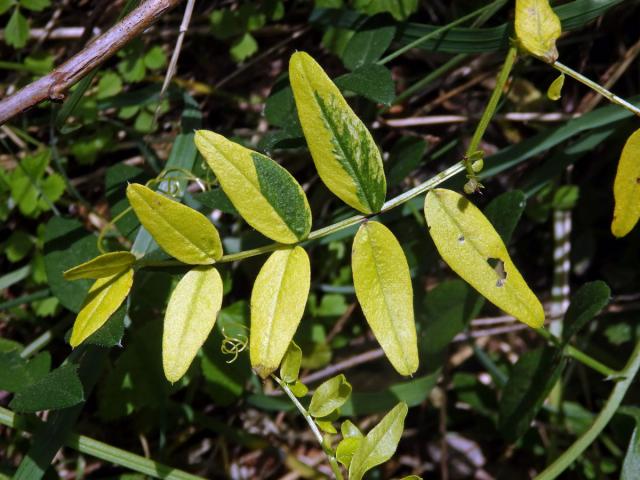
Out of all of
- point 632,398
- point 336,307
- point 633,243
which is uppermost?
point 336,307

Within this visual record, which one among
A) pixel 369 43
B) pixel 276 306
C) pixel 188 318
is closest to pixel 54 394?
pixel 188 318

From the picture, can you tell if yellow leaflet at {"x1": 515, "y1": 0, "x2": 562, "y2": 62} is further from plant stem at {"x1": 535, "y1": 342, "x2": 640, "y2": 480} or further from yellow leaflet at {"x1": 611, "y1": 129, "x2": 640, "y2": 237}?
plant stem at {"x1": 535, "y1": 342, "x2": 640, "y2": 480}

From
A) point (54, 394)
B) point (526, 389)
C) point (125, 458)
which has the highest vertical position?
point (54, 394)

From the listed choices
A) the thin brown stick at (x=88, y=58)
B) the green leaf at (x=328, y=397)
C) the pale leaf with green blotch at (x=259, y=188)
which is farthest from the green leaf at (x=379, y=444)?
the thin brown stick at (x=88, y=58)

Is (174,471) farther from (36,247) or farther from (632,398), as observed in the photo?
(632,398)

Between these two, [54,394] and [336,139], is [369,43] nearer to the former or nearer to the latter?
[336,139]

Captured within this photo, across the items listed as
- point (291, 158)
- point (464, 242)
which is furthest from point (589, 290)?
point (291, 158)
